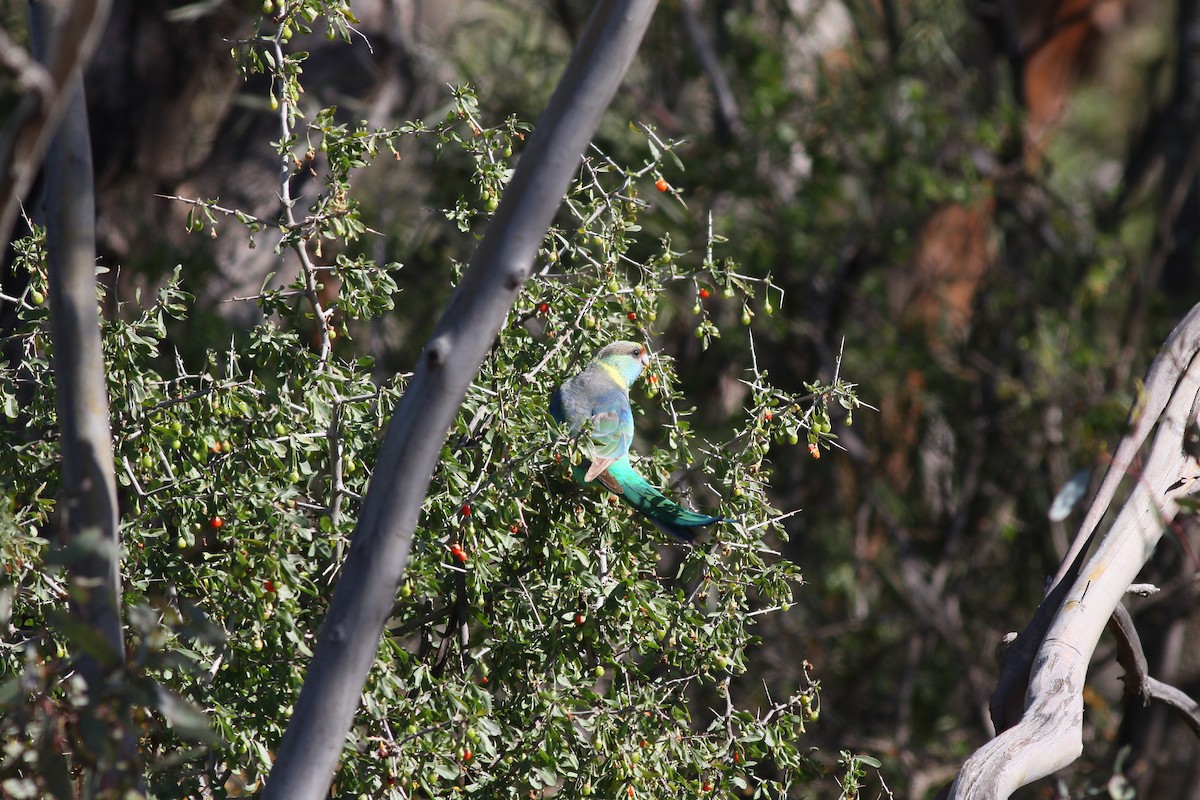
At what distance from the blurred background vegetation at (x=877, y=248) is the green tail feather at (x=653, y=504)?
3.08m

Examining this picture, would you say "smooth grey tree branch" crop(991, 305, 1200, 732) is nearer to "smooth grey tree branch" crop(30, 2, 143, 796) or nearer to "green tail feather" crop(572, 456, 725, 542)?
"green tail feather" crop(572, 456, 725, 542)

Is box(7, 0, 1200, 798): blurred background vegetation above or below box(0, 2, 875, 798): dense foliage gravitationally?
above

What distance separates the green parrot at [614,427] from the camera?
241 centimetres

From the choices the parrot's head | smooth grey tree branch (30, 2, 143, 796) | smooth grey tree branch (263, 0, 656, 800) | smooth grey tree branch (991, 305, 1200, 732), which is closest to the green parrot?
the parrot's head

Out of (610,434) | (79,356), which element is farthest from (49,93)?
(610,434)

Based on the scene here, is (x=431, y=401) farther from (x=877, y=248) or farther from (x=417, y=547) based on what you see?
(x=877, y=248)

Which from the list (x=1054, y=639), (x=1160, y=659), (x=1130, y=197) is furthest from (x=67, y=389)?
(x=1130, y=197)

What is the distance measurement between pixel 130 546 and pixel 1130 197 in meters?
6.49

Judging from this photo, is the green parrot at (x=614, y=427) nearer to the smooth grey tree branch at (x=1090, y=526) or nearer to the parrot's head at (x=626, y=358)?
the parrot's head at (x=626, y=358)

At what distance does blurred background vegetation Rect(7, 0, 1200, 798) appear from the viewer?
5.50 metres

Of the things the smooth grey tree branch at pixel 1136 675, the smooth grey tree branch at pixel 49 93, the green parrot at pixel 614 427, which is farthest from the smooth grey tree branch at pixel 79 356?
the smooth grey tree branch at pixel 1136 675

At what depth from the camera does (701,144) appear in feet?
21.0

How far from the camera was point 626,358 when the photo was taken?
2.71 m

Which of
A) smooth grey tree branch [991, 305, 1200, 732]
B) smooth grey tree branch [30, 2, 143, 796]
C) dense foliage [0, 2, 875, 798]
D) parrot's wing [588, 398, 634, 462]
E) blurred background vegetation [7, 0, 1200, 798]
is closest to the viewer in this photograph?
smooth grey tree branch [30, 2, 143, 796]
